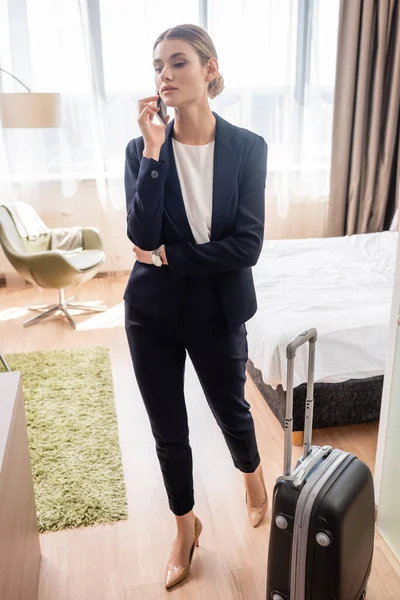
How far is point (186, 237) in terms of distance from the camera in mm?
1667

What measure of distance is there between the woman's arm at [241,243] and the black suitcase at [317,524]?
31 centimetres

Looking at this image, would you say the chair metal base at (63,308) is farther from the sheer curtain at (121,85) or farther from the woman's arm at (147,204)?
the woman's arm at (147,204)

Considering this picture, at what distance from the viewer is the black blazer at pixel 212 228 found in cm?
161

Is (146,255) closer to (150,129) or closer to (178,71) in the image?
(150,129)

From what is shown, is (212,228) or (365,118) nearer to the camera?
(212,228)

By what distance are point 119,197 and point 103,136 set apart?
474 mm

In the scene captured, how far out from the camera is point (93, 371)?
3.25m

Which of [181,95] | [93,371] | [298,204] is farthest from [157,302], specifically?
[298,204]

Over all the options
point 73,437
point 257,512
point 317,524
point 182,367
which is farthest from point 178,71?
point 73,437

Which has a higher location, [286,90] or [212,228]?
[212,228]

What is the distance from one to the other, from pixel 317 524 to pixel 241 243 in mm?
→ 742

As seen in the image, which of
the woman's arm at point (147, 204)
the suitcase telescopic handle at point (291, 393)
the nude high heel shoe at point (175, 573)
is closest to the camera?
the suitcase telescopic handle at point (291, 393)

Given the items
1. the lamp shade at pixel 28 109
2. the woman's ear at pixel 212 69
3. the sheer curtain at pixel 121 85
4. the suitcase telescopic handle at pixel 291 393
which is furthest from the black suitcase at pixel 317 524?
the sheer curtain at pixel 121 85

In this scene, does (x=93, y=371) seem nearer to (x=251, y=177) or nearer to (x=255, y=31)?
(x=251, y=177)
